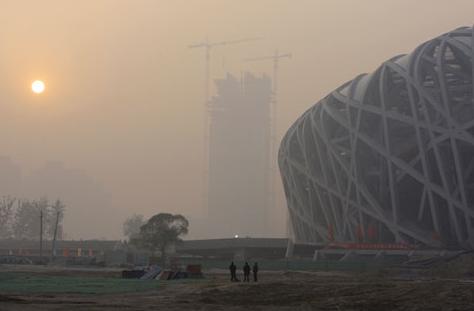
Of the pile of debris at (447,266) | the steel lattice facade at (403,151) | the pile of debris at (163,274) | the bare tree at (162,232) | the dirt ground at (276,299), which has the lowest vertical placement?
the dirt ground at (276,299)

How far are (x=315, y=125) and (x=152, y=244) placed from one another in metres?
26.9

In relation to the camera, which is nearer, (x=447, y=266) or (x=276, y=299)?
(x=276, y=299)

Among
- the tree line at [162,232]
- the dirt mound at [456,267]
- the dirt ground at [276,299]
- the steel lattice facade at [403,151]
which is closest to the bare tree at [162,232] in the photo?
the tree line at [162,232]

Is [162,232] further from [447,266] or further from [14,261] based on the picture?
[447,266]

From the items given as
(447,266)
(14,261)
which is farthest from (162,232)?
(447,266)

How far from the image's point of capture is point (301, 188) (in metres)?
107

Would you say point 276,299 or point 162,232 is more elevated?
point 162,232

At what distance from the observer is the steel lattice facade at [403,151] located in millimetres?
83812

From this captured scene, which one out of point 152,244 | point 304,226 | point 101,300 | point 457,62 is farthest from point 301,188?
point 101,300

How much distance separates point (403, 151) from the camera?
88.0 meters

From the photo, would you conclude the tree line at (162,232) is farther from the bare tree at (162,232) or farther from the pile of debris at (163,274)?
the pile of debris at (163,274)

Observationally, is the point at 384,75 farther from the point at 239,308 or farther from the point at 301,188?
the point at 239,308

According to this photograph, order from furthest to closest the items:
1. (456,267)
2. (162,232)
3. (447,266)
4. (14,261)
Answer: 1. (162,232)
2. (14,261)
3. (447,266)
4. (456,267)

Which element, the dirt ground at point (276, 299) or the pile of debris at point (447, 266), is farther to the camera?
the pile of debris at point (447, 266)
